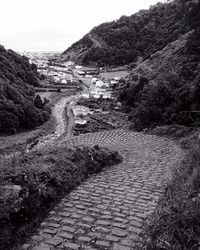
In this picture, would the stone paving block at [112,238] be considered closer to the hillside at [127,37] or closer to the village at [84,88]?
the village at [84,88]

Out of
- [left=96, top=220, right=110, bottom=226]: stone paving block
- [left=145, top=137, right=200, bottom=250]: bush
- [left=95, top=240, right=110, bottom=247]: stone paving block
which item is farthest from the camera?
[left=96, top=220, right=110, bottom=226]: stone paving block

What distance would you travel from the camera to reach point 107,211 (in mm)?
5191

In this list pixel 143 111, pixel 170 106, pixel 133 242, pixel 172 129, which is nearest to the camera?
pixel 133 242

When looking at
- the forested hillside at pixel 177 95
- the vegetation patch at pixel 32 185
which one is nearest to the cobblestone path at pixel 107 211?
the vegetation patch at pixel 32 185

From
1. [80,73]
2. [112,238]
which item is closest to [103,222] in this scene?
[112,238]

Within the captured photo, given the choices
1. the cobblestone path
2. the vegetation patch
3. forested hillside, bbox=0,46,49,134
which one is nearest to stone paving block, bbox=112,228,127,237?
the cobblestone path

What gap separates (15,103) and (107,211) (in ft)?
126

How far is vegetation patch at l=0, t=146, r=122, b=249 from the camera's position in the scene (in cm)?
409

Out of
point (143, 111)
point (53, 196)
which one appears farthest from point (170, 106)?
point (53, 196)

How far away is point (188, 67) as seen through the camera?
971 inches

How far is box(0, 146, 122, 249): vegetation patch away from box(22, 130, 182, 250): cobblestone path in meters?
0.17

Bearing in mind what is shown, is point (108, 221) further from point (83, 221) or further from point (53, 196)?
point (53, 196)

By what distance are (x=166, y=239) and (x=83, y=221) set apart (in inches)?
62.9

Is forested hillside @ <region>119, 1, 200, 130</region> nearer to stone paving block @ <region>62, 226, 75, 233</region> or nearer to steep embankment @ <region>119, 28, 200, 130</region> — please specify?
steep embankment @ <region>119, 28, 200, 130</region>
